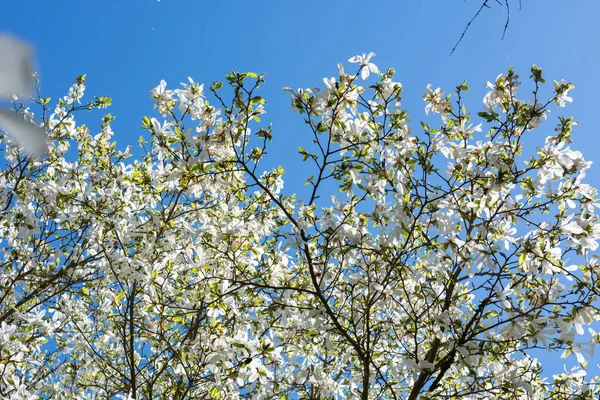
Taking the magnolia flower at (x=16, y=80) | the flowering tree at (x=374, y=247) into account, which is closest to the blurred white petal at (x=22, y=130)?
the magnolia flower at (x=16, y=80)

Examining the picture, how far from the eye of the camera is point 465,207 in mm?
3764

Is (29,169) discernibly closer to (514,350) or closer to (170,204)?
(170,204)

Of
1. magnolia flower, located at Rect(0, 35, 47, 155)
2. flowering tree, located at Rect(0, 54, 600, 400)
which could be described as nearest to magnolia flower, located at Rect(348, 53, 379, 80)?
flowering tree, located at Rect(0, 54, 600, 400)

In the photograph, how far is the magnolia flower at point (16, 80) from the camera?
31cm

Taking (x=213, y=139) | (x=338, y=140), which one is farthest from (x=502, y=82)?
(x=213, y=139)

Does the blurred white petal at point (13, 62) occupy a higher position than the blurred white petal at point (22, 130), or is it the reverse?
the blurred white petal at point (13, 62)


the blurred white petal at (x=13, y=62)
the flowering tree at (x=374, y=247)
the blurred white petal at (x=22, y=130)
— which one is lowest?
the blurred white petal at (x=22, y=130)

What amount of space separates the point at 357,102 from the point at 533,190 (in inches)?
53.2

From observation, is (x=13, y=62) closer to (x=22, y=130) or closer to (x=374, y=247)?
(x=22, y=130)

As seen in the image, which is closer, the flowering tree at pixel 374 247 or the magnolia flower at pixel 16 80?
the magnolia flower at pixel 16 80

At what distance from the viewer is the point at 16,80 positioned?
1.04 ft

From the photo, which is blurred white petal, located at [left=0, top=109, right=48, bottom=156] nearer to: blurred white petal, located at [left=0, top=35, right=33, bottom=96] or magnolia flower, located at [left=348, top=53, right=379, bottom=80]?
blurred white petal, located at [left=0, top=35, right=33, bottom=96]

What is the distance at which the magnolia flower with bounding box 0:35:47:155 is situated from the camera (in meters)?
0.31

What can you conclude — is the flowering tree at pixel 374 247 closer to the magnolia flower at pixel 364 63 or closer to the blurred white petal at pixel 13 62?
the magnolia flower at pixel 364 63
